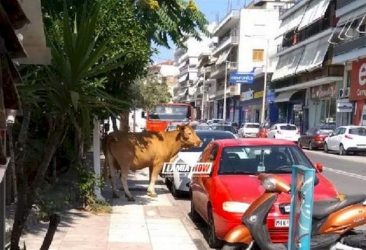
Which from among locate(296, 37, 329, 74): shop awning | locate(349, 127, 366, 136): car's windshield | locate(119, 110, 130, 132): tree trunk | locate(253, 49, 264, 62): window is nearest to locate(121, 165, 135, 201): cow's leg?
locate(119, 110, 130, 132): tree trunk

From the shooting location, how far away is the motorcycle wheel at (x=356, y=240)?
6.00 m

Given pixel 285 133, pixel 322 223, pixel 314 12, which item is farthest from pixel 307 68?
pixel 322 223

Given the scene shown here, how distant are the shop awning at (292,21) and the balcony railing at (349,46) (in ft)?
44.0

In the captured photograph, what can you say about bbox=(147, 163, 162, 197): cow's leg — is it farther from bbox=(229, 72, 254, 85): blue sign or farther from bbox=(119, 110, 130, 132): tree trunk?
bbox=(229, 72, 254, 85): blue sign

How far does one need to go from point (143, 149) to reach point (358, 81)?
35183 millimetres

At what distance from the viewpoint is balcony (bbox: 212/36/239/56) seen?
8912 cm

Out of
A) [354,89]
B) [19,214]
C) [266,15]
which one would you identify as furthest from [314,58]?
[19,214]

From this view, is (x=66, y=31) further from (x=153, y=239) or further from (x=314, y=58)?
(x=314, y=58)

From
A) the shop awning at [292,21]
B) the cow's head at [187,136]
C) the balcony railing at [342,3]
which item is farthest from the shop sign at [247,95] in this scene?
the cow's head at [187,136]

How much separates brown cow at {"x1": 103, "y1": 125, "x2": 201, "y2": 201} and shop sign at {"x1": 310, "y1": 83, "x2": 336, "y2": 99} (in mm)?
40206

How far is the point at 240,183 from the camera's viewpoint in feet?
29.0

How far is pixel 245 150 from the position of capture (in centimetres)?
995

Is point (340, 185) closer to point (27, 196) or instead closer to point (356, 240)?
point (356, 240)

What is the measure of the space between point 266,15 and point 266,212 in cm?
8273
